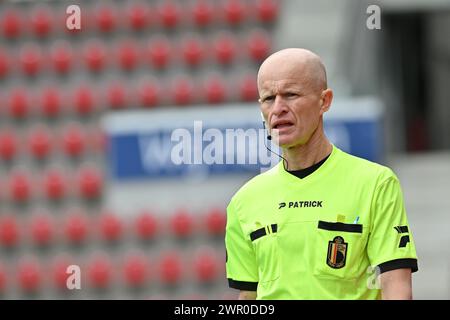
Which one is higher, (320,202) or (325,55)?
(325,55)

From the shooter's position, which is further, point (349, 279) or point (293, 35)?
point (293, 35)

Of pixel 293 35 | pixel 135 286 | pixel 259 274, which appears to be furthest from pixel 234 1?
pixel 259 274

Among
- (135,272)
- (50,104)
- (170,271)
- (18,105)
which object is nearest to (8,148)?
Result: (18,105)

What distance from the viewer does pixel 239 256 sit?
2865 millimetres

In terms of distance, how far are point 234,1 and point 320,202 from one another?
8.82 m

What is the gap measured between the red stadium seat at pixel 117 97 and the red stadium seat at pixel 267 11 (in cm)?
167

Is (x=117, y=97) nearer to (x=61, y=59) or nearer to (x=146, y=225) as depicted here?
(x=61, y=59)

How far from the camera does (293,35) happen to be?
1072cm

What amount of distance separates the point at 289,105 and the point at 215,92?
25.8 ft

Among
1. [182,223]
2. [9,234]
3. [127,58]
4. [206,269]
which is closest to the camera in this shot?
[206,269]

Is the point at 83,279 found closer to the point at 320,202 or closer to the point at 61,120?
the point at 61,120

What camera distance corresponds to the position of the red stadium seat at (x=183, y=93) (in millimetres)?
10586

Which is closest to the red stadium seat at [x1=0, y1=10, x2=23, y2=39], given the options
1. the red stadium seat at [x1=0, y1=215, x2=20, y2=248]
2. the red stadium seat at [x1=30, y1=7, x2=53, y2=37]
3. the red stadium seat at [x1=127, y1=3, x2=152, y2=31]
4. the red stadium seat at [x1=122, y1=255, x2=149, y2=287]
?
the red stadium seat at [x1=30, y1=7, x2=53, y2=37]

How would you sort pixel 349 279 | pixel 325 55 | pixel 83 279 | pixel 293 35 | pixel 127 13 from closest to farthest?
pixel 349 279, pixel 83 279, pixel 325 55, pixel 293 35, pixel 127 13
